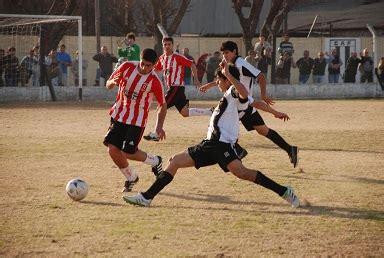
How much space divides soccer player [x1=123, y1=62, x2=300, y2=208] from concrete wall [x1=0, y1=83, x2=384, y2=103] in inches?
687

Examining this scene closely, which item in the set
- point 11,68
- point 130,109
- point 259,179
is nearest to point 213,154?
point 259,179

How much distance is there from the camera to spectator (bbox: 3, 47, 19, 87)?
24.8m

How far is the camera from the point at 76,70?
89.7 ft

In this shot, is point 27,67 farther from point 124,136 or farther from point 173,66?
point 124,136

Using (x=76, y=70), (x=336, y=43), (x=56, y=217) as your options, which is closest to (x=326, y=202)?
(x=56, y=217)

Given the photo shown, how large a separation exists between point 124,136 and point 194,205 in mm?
1286

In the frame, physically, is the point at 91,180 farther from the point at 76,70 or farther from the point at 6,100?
the point at 76,70

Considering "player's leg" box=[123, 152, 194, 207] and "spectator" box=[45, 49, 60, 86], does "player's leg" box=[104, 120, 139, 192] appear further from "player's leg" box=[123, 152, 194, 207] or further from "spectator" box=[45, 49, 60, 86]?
"spectator" box=[45, 49, 60, 86]

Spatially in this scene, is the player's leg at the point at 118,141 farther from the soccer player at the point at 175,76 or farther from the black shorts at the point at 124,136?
the soccer player at the point at 175,76

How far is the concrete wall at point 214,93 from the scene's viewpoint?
24.8 meters

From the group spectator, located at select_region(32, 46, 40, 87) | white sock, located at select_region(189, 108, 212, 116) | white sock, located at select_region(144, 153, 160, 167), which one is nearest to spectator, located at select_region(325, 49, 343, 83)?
spectator, located at select_region(32, 46, 40, 87)

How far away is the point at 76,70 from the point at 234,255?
21773 mm

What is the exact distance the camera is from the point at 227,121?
314 inches

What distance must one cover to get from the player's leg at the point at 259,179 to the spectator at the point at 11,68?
59.5 ft
